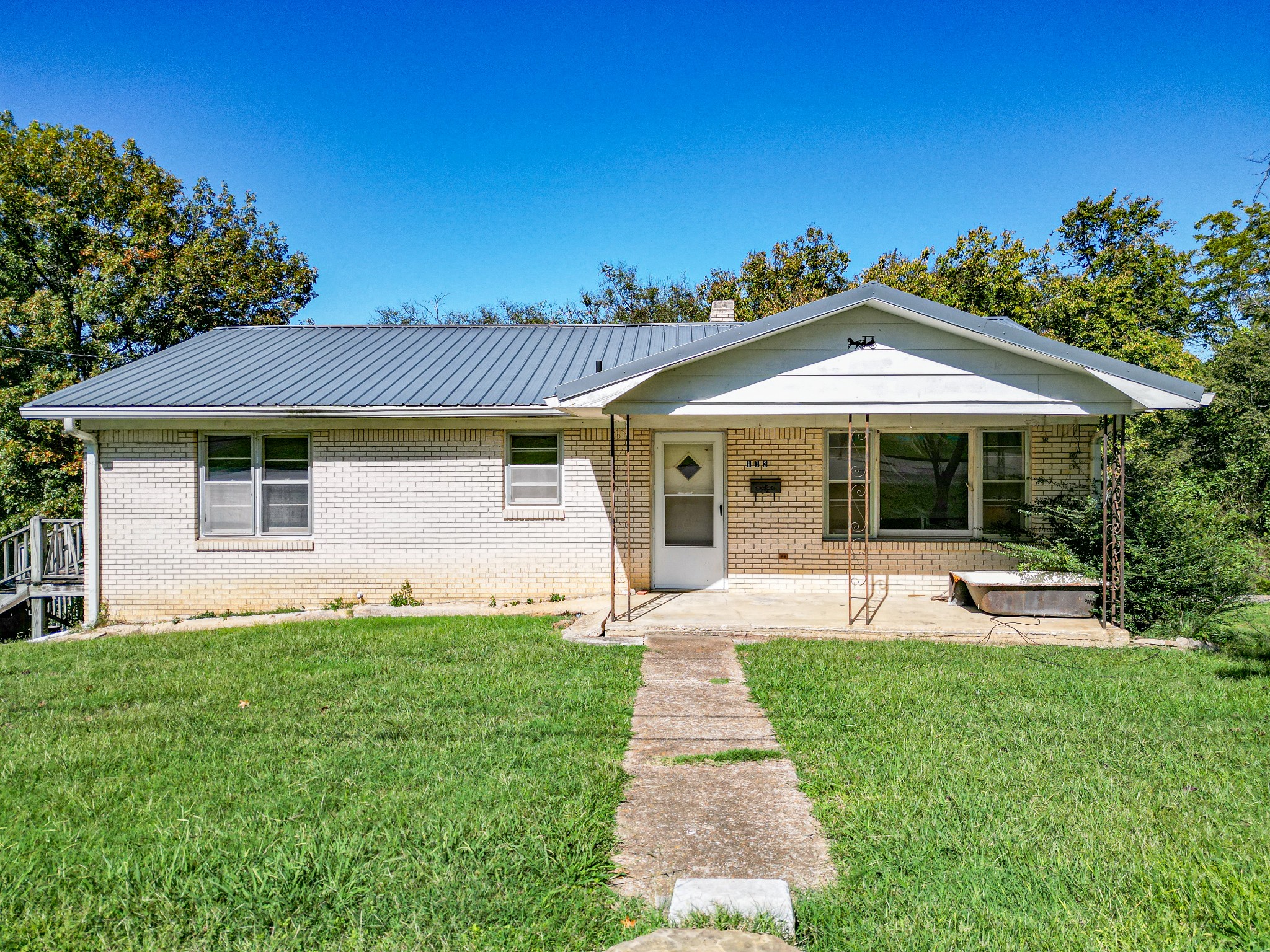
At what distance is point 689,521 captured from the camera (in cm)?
1177

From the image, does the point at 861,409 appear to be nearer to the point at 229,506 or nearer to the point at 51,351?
the point at 229,506

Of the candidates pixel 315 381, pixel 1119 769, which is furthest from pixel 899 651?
pixel 315 381

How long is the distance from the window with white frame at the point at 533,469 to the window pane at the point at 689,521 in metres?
1.69

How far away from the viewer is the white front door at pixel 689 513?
11664 mm

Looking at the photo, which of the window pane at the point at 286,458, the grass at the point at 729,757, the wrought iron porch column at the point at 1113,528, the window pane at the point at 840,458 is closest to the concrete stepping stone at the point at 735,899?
the grass at the point at 729,757

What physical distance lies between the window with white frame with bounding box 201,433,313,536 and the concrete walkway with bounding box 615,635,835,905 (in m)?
7.32

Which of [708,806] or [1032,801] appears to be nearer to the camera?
[1032,801]

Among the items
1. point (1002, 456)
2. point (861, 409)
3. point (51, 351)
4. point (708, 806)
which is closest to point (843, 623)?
point (861, 409)

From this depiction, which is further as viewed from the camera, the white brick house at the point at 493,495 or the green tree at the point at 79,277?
the green tree at the point at 79,277

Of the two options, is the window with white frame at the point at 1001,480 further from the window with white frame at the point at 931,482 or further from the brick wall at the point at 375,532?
the brick wall at the point at 375,532

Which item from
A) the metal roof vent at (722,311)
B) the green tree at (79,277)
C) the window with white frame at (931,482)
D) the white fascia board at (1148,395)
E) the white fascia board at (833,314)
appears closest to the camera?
the white fascia board at (1148,395)

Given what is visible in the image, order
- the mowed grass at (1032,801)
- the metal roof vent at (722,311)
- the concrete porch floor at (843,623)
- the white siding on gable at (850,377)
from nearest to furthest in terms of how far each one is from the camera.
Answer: the mowed grass at (1032,801) → the concrete porch floor at (843,623) → the white siding on gable at (850,377) → the metal roof vent at (722,311)

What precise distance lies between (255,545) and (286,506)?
707 millimetres

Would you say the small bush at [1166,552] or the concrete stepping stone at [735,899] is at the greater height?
the small bush at [1166,552]
